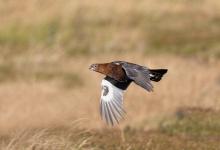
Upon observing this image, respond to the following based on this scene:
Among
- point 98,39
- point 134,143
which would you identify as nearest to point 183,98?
point 134,143

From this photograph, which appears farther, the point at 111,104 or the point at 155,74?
the point at 155,74

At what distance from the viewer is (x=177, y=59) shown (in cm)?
2075

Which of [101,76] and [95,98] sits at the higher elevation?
[101,76]

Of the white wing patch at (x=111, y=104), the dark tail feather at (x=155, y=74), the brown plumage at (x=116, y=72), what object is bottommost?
the white wing patch at (x=111, y=104)

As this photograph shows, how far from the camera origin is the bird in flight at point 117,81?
865 cm

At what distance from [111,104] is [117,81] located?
0.40 m

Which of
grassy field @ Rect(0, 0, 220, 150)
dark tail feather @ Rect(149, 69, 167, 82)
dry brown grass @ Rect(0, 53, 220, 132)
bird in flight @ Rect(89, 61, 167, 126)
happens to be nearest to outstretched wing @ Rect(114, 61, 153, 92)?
bird in flight @ Rect(89, 61, 167, 126)

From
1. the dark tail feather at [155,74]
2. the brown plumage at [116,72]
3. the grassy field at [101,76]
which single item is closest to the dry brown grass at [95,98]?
the grassy field at [101,76]

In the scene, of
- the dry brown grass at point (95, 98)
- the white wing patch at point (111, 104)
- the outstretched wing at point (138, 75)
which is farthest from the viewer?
the dry brown grass at point (95, 98)

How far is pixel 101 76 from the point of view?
19156mm

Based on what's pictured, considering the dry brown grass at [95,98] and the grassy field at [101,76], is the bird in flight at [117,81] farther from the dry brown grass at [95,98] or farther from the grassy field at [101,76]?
the dry brown grass at [95,98]

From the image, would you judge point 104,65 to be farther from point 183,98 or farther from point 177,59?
point 177,59

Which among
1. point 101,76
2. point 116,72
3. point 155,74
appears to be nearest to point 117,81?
point 116,72

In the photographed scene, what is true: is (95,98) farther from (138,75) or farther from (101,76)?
(138,75)
